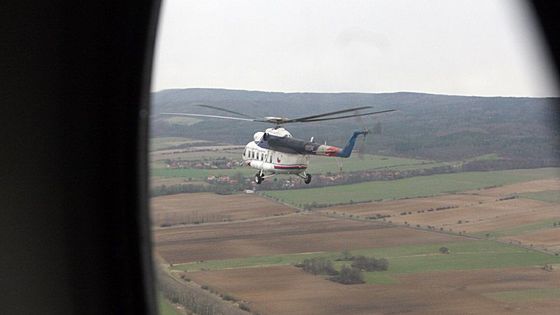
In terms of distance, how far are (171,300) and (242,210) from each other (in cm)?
36

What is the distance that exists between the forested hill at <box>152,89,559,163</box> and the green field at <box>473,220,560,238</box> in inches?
6.1

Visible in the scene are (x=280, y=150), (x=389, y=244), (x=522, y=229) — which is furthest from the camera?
(x=280, y=150)

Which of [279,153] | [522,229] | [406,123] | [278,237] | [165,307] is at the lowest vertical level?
[165,307]

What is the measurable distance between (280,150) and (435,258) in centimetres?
61

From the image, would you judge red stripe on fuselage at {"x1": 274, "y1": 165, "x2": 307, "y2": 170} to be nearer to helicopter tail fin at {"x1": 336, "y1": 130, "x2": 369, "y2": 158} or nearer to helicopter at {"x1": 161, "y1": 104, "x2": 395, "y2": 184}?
helicopter at {"x1": 161, "y1": 104, "x2": 395, "y2": 184}

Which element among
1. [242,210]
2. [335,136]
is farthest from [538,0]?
[242,210]

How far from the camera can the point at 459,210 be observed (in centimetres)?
233

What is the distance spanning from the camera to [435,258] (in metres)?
2.37

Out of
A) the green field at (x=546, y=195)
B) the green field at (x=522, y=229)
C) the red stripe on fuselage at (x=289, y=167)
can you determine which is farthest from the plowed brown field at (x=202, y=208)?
the green field at (x=546, y=195)

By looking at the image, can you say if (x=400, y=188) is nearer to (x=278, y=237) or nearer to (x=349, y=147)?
(x=349, y=147)

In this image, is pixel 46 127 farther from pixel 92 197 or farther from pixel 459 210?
pixel 459 210

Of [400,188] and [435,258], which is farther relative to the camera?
[400,188]

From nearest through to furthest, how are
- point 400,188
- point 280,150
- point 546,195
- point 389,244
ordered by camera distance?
1. point 546,195
2. point 389,244
3. point 400,188
4. point 280,150

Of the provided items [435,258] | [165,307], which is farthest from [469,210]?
[165,307]
